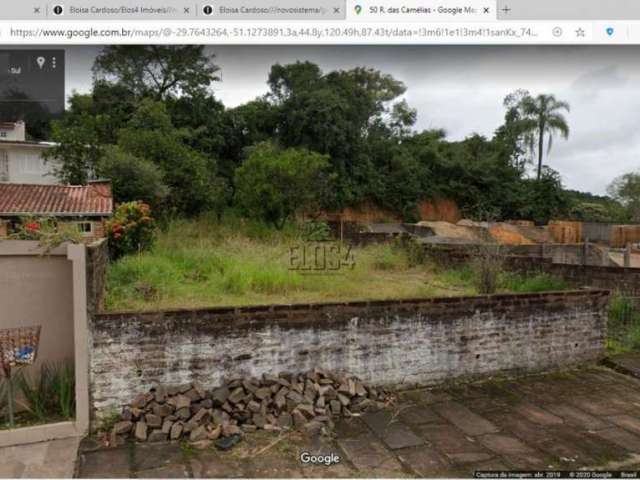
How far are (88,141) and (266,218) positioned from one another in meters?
6.30

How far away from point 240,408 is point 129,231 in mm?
4494

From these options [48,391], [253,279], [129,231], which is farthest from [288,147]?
[48,391]

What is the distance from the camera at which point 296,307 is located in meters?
4.93

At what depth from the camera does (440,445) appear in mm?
4164

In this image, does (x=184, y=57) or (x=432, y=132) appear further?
(x=432, y=132)

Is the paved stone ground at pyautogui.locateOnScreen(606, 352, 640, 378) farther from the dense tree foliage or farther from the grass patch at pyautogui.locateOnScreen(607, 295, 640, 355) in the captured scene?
the dense tree foliage

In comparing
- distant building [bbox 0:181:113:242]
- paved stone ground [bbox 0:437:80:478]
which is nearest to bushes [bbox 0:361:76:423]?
paved stone ground [bbox 0:437:80:478]

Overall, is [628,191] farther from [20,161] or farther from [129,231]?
[20,161]

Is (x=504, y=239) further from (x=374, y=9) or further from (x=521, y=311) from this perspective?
(x=374, y=9)

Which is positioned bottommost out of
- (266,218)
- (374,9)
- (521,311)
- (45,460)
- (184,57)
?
(45,460)

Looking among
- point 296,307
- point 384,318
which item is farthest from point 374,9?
point 384,318

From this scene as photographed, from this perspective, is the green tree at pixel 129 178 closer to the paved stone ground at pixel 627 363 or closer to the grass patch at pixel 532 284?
the grass patch at pixel 532 284

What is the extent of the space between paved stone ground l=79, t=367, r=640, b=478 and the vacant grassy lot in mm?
1581

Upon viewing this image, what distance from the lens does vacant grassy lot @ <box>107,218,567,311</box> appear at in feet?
18.6
